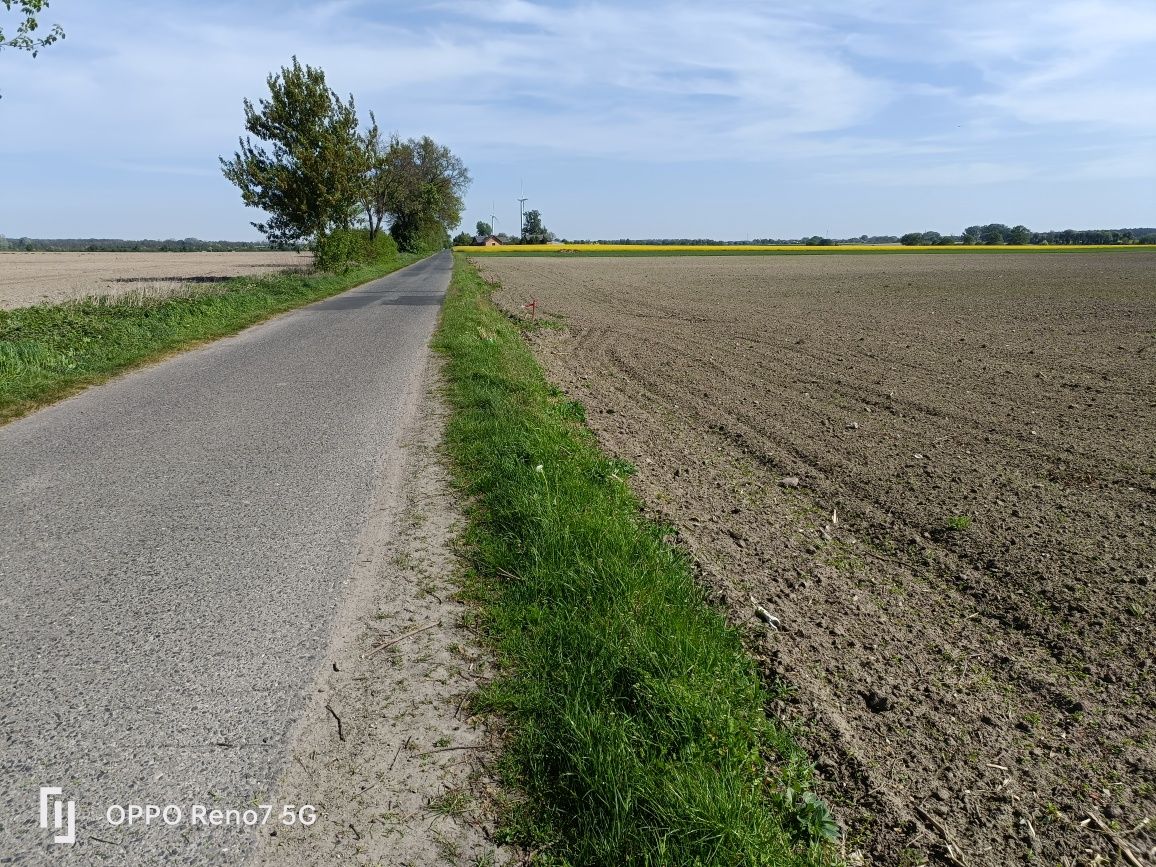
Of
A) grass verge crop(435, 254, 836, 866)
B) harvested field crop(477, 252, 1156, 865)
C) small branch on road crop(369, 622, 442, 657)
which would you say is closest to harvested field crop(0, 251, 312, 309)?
harvested field crop(477, 252, 1156, 865)

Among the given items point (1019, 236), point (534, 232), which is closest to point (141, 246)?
point (534, 232)

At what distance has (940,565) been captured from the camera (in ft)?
15.3

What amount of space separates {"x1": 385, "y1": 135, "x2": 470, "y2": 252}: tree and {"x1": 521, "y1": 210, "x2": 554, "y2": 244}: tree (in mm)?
50017

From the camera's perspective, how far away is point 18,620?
3439 millimetres

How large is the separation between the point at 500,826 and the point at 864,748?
4.78 feet

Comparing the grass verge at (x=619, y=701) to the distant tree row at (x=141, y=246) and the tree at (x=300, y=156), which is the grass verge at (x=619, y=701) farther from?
the distant tree row at (x=141, y=246)

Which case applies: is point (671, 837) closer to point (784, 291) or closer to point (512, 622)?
point (512, 622)

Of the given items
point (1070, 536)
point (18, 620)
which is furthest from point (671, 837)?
point (1070, 536)

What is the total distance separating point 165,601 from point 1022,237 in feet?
439

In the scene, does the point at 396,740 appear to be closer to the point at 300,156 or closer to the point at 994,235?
the point at 300,156

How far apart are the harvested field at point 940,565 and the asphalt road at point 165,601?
2082 mm

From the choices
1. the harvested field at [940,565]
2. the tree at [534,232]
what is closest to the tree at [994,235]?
the tree at [534,232]

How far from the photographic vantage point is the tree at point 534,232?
487ft

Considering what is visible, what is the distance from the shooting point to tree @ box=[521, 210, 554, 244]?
14850 centimetres
